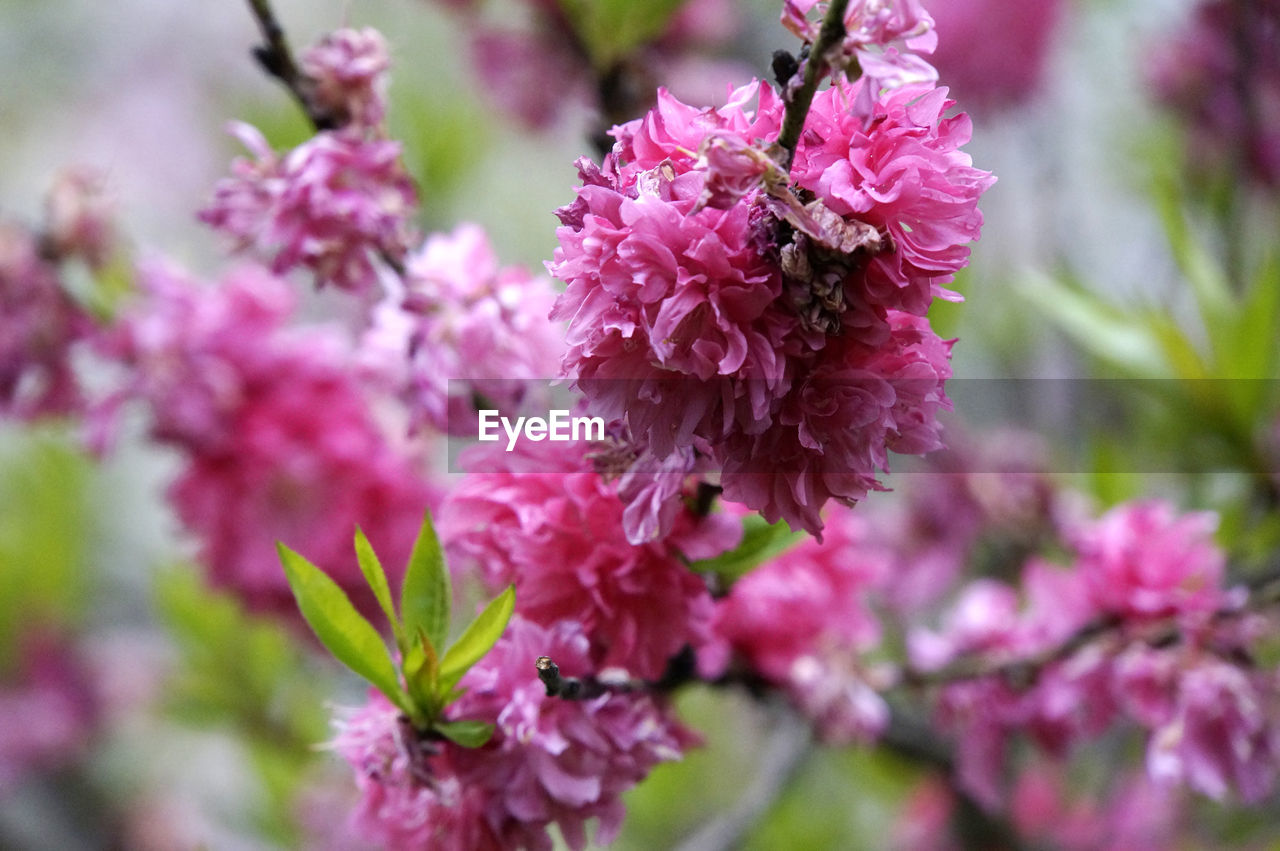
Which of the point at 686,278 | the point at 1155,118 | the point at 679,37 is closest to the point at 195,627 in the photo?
the point at 679,37

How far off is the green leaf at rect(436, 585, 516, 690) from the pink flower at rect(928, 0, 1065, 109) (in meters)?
1.06

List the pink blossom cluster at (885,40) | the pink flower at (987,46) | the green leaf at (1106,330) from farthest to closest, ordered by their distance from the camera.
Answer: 1. the pink flower at (987,46)
2. the green leaf at (1106,330)
3. the pink blossom cluster at (885,40)

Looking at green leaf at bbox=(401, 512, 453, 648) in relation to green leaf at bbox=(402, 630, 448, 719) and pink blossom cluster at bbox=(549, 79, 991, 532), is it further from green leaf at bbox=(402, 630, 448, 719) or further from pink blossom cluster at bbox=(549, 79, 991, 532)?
pink blossom cluster at bbox=(549, 79, 991, 532)

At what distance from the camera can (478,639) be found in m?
0.36

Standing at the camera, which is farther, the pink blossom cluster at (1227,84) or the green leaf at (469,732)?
the pink blossom cluster at (1227,84)

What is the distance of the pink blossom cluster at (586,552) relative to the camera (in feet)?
1.23

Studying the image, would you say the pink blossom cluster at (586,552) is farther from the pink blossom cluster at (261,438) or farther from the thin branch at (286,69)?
the pink blossom cluster at (261,438)

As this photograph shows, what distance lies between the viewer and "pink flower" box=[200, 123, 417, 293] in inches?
18.1

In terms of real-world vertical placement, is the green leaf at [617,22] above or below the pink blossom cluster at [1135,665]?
above

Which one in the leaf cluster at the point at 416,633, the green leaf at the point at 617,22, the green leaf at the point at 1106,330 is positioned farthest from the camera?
the green leaf at the point at 1106,330

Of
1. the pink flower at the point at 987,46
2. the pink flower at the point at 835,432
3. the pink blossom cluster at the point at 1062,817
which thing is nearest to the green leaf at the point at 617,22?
the pink flower at the point at 835,432

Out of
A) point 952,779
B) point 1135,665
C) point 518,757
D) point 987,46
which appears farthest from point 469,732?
point 987,46

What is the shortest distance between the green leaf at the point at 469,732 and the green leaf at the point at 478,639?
0.05 feet

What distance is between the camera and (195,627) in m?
1.11
